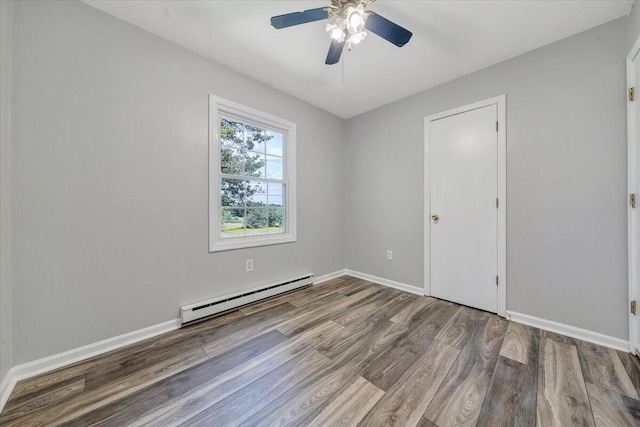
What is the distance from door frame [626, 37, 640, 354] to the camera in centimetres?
160

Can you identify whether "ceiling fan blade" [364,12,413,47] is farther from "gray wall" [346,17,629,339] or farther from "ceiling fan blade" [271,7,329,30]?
"gray wall" [346,17,629,339]

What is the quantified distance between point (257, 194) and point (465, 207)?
7.67 ft

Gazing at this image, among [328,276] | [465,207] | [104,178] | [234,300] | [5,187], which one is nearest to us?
[5,187]

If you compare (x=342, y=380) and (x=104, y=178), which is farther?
(x=104, y=178)

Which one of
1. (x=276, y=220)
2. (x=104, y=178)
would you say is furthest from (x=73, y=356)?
(x=276, y=220)

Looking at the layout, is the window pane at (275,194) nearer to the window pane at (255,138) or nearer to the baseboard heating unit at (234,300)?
the window pane at (255,138)

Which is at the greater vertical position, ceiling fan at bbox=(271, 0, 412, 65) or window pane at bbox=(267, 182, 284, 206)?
ceiling fan at bbox=(271, 0, 412, 65)

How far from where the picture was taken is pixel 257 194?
270cm

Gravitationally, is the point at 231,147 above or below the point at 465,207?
above

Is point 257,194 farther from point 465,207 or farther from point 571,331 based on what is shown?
point 571,331

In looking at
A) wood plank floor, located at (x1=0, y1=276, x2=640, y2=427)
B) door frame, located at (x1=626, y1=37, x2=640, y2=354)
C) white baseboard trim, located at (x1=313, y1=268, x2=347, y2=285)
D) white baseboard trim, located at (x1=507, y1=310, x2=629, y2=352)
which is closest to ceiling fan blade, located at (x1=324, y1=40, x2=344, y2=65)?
door frame, located at (x1=626, y1=37, x2=640, y2=354)

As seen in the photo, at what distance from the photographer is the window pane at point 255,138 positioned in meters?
2.62

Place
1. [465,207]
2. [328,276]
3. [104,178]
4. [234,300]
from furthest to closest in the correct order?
[328,276], [465,207], [234,300], [104,178]

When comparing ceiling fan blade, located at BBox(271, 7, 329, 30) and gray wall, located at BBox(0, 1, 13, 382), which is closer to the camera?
gray wall, located at BBox(0, 1, 13, 382)
